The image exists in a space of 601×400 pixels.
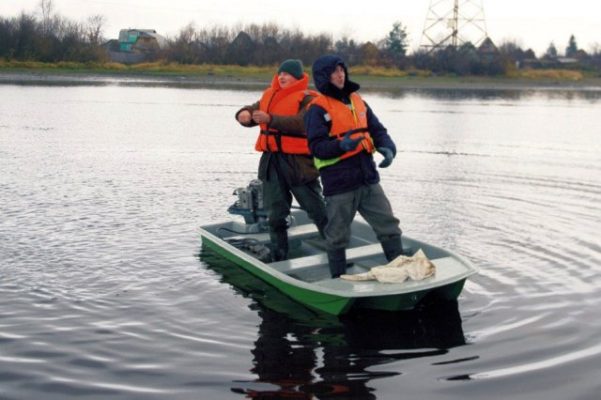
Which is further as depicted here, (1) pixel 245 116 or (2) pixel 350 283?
(1) pixel 245 116

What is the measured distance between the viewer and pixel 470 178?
45.0 feet

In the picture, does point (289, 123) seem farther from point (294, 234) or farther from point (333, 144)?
point (294, 234)

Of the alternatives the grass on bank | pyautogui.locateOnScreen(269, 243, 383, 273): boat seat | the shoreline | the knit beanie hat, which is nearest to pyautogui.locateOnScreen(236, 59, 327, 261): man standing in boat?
Answer: the knit beanie hat

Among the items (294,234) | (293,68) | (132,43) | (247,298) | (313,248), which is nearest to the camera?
(247,298)

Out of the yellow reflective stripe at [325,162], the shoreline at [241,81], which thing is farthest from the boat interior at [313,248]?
the shoreline at [241,81]

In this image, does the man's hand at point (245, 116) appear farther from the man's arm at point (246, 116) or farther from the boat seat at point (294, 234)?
the boat seat at point (294, 234)

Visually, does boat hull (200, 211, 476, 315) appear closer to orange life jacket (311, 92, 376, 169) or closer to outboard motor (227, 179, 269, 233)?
outboard motor (227, 179, 269, 233)

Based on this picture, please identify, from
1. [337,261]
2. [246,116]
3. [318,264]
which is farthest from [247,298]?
[246,116]

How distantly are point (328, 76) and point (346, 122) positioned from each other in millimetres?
401

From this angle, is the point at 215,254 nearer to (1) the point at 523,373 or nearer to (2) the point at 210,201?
(2) the point at 210,201

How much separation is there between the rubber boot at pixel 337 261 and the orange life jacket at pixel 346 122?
0.77 m

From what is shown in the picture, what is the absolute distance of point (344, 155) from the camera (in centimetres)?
646

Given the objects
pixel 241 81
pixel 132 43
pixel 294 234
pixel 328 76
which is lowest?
pixel 294 234

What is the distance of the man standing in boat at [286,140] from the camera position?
7.21 metres
